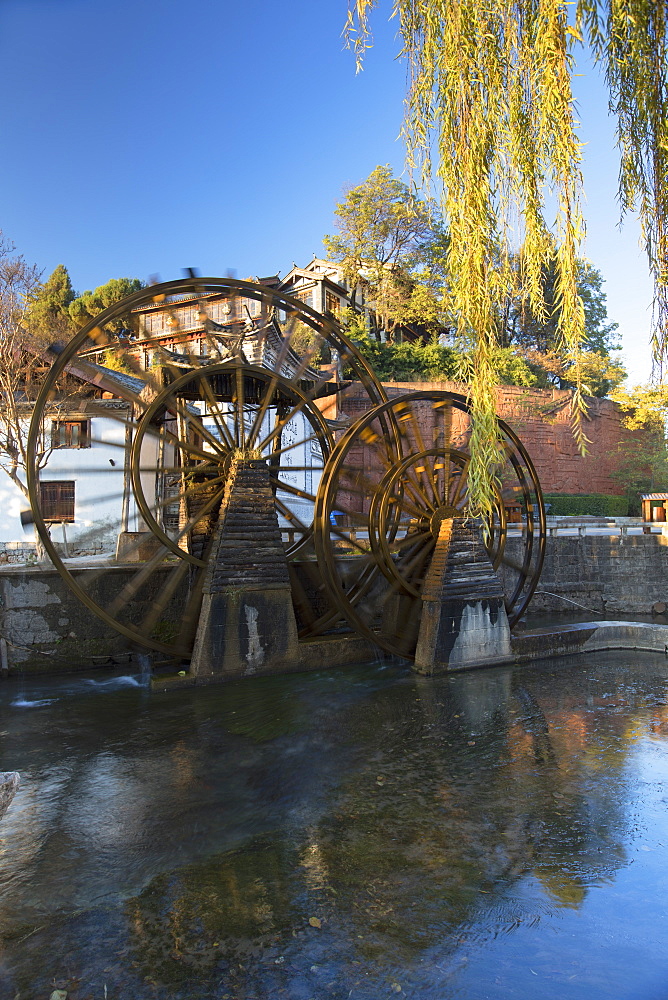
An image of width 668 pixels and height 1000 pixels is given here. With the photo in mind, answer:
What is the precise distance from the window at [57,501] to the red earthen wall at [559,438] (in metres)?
14.6

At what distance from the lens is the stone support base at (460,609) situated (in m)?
9.49

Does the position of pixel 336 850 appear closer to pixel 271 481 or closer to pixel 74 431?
pixel 271 481

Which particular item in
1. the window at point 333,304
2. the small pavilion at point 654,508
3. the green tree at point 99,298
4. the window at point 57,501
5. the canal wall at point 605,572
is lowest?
the canal wall at point 605,572

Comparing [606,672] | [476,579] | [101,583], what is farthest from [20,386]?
[606,672]

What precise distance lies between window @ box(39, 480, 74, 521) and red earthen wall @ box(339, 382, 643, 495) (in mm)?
14626

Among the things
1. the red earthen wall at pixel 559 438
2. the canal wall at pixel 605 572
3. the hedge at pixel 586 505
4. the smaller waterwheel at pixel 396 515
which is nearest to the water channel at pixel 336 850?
the smaller waterwheel at pixel 396 515

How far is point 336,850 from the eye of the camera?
4582 millimetres

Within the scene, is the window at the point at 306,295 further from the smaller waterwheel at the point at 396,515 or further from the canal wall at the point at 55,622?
the canal wall at the point at 55,622

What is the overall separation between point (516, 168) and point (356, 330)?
25231 millimetres

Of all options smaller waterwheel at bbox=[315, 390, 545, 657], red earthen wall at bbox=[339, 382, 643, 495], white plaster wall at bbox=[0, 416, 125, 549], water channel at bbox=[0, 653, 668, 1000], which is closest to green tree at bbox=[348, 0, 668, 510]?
water channel at bbox=[0, 653, 668, 1000]

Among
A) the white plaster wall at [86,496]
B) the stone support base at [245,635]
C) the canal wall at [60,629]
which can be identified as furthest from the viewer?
the white plaster wall at [86,496]

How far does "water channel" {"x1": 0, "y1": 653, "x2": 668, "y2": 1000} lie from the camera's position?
3.34 m

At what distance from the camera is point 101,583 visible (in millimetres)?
10234

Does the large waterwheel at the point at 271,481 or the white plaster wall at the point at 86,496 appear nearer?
the large waterwheel at the point at 271,481
